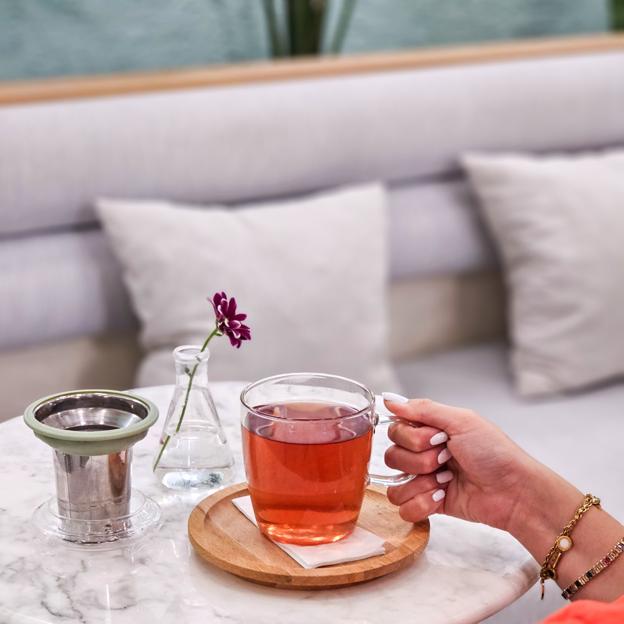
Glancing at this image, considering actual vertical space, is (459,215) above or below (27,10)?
below

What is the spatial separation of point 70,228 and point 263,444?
1.09 metres

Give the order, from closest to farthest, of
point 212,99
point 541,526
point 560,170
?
point 541,526 → point 212,99 → point 560,170

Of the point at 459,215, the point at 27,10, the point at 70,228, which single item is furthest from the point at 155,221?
the point at 459,215

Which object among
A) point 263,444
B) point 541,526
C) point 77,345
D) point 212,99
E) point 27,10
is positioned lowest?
point 77,345

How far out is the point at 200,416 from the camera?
3.59 feet

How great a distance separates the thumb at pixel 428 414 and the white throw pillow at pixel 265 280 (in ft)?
2.71

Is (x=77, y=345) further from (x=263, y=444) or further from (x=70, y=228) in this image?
(x=263, y=444)

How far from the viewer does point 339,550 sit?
94cm

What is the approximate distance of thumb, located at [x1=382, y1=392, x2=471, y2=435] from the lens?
1004 millimetres

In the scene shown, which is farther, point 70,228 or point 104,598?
point 70,228

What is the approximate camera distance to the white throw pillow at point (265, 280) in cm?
181

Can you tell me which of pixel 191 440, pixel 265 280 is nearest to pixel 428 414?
pixel 191 440

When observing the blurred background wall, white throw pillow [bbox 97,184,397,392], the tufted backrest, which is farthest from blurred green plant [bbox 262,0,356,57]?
white throw pillow [bbox 97,184,397,392]

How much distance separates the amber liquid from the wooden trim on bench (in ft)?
3.75
